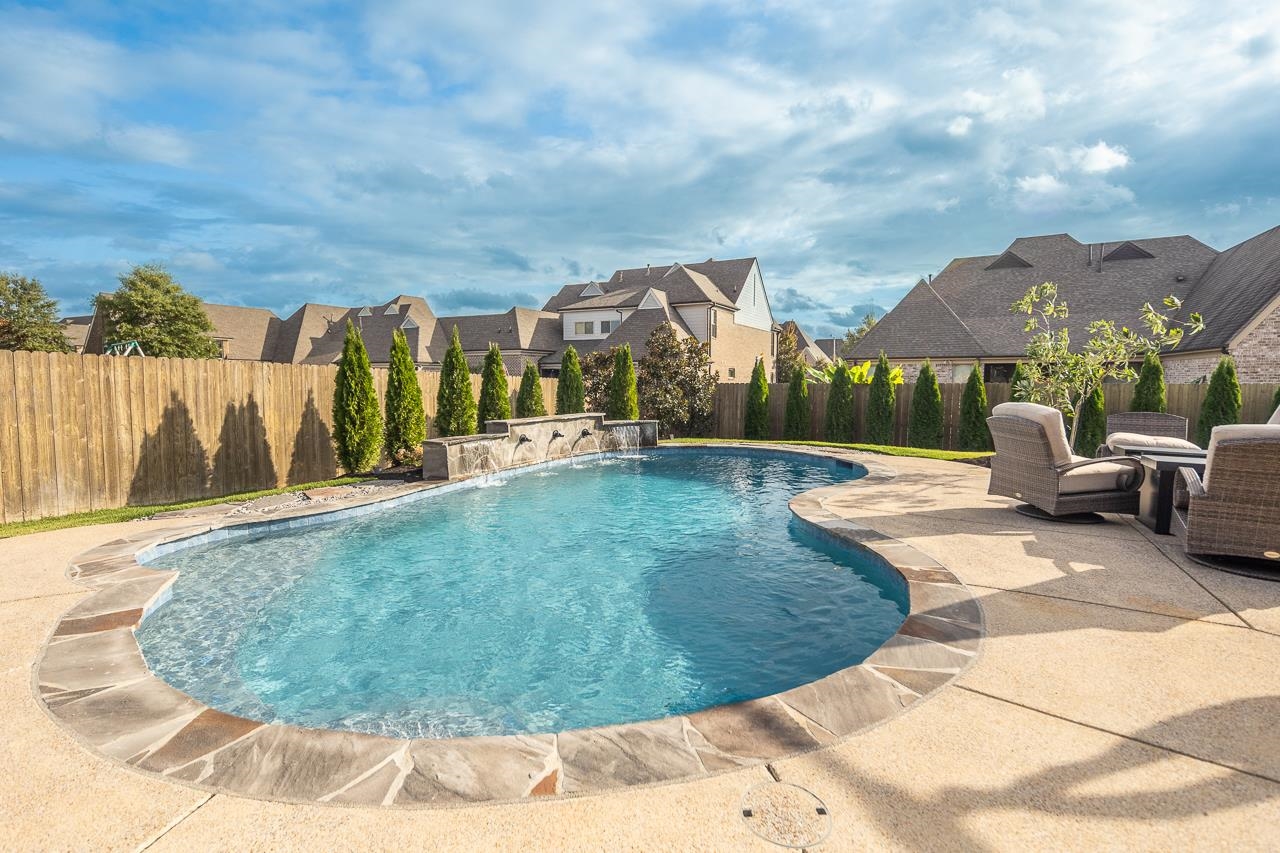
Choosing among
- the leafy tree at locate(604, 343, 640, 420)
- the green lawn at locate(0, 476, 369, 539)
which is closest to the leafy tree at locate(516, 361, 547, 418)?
the leafy tree at locate(604, 343, 640, 420)

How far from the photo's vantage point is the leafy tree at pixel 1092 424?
15133mm

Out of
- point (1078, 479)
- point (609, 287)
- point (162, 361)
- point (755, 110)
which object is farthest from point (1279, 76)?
point (609, 287)

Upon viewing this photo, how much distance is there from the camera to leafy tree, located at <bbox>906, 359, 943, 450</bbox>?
1714cm

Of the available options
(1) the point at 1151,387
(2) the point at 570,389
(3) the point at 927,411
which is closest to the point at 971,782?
(2) the point at 570,389

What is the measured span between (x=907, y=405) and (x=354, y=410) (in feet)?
50.8

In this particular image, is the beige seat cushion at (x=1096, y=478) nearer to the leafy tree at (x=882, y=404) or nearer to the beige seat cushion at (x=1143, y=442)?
the beige seat cushion at (x=1143, y=442)

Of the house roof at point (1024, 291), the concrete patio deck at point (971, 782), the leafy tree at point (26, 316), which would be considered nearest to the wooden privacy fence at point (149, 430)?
the concrete patio deck at point (971, 782)

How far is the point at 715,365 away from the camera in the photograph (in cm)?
2977

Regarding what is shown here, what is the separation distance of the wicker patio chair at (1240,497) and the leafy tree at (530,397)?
13.6m

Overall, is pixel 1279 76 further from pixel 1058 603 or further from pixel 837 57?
pixel 1058 603

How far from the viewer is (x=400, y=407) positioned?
39.2 feet

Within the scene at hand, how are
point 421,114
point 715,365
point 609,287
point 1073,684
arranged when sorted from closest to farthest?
point 1073,684
point 421,114
point 715,365
point 609,287

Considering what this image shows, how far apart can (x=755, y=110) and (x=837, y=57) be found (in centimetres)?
197

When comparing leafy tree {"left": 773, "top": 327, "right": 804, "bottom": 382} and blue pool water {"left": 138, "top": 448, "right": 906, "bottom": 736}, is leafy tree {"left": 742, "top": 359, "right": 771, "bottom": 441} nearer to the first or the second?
blue pool water {"left": 138, "top": 448, "right": 906, "bottom": 736}
